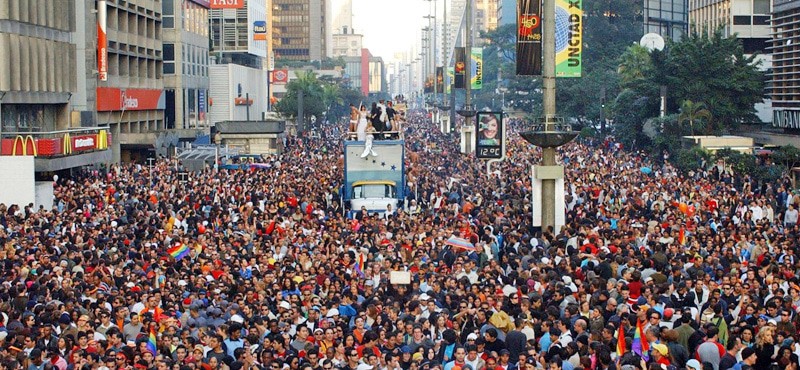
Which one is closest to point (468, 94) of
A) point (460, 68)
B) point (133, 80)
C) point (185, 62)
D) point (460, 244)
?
point (460, 68)

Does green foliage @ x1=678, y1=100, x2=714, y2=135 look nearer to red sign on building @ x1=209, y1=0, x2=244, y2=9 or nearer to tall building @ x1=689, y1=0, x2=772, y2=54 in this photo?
tall building @ x1=689, y1=0, x2=772, y2=54

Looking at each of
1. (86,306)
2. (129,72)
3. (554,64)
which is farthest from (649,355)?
(129,72)

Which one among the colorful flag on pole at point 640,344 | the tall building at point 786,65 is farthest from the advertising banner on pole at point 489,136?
the colorful flag on pole at point 640,344

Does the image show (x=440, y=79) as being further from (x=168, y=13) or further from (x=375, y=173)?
(x=375, y=173)

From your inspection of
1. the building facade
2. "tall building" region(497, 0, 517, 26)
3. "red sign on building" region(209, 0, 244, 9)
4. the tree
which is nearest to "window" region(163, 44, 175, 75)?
"red sign on building" region(209, 0, 244, 9)

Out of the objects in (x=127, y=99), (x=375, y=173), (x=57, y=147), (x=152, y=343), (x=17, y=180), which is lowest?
(x=152, y=343)
